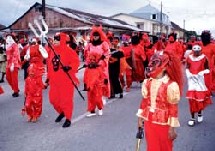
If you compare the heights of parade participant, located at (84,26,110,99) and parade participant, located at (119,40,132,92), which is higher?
parade participant, located at (84,26,110,99)

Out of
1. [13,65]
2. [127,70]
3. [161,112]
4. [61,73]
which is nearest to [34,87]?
[61,73]

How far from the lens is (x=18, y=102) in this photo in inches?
434

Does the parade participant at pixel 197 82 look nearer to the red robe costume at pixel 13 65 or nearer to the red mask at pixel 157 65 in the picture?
the red mask at pixel 157 65

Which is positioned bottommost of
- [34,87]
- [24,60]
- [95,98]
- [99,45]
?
[95,98]

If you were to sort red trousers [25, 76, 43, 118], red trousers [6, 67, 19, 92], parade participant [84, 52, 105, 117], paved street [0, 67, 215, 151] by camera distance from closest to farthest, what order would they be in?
paved street [0, 67, 215, 151] → red trousers [25, 76, 43, 118] → parade participant [84, 52, 105, 117] → red trousers [6, 67, 19, 92]

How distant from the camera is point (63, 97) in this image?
26.2ft

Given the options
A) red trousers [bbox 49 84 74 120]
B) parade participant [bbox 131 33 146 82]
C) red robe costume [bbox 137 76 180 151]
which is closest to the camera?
red robe costume [bbox 137 76 180 151]

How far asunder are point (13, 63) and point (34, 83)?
156 inches

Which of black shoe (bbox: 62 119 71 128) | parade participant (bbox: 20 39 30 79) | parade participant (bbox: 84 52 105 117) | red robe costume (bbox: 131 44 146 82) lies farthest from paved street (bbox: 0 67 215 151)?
red robe costume (bbox: 131 44 146 82)

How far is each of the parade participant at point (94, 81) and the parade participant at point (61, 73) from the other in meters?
0.76

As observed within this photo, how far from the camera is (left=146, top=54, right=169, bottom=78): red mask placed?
4488 millimetres

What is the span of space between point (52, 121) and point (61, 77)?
0.95m

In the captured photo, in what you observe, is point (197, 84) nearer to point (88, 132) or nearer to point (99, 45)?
point (99, 45)

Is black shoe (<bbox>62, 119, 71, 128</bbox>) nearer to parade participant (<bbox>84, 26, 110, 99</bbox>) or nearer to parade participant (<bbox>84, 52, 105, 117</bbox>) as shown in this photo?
parade participant (<bbox>84, 52, 105, 117</bbox>)
